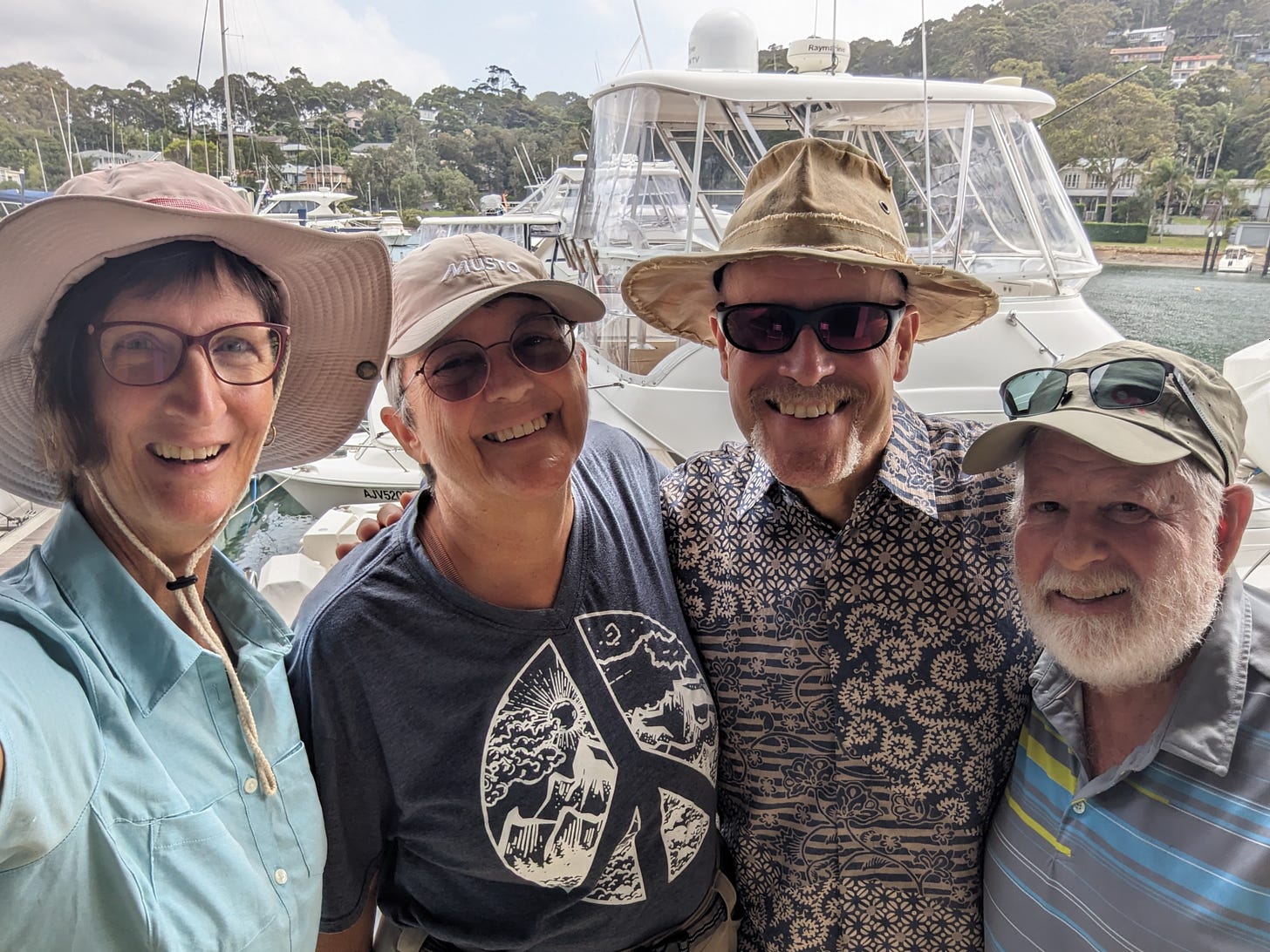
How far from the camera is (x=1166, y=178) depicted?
426 inches

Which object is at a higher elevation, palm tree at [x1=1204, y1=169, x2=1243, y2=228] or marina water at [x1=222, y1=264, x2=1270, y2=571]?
palm tree at [x1=1204, y1=169, x2=1243, y2=228]

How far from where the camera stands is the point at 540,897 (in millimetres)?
1221

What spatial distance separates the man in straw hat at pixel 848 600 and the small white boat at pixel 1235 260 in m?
17.2

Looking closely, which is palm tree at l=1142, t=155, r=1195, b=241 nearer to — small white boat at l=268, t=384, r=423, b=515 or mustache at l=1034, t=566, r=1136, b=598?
small white boat at l=268, t=384, r=423, b=515

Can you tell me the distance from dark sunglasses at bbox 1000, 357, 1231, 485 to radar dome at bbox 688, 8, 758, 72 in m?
4.48

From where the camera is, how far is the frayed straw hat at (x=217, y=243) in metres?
0.80

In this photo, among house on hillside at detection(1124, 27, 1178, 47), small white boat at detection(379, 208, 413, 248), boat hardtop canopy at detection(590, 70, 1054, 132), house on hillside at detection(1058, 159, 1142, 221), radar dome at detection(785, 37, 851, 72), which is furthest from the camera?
small white boat at detection(379, 208, 413, 248)

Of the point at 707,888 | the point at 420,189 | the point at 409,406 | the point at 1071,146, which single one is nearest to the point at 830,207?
the point at 409,406

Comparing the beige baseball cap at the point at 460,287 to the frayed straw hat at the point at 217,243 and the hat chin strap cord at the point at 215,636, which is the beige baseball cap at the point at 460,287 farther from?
the hat chin strap cord at the point at 215,636

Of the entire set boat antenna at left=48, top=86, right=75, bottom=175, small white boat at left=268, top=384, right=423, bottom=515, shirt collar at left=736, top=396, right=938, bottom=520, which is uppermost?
boat antenna at left=48, top=86, right=75, bottom=175

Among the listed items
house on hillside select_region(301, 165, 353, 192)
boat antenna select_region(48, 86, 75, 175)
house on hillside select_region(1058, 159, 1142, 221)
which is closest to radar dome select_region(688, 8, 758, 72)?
boat antenna select_region(48, 86, 75, 175)

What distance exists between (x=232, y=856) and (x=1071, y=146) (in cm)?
975

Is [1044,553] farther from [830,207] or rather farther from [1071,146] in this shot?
[1071,146]

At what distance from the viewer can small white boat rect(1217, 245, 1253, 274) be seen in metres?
14.2
